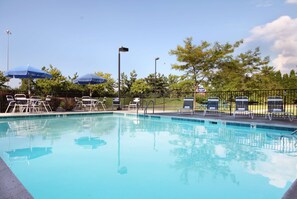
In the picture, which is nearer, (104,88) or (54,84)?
(54,84)

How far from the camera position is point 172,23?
14.4 metres

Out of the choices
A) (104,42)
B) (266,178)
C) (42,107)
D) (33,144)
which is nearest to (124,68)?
(104,42)

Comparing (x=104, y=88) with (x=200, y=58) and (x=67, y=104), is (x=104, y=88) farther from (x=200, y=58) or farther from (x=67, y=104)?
(x=200, y=58)

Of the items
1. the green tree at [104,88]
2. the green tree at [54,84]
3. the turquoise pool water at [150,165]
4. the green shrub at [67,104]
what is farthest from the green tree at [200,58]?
the turquoise pool water at [150,165]

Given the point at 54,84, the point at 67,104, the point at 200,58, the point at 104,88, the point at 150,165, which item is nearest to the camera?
the point at 150,165

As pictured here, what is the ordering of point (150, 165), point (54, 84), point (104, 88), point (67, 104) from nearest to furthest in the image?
point (150, 165)
point (67, 104)
point (54, 84)
point (104, 88)

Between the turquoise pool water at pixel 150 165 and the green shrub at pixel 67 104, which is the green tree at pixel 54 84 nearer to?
the green shrub at pixel 67 104

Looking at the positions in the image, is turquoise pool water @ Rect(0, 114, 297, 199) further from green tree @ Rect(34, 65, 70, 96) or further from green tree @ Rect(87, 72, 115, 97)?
green tree @ Rect(87, 72, 115, 97)

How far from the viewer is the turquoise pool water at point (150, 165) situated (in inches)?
102

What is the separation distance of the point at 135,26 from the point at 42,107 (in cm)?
746

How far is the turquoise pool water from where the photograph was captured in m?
2.58

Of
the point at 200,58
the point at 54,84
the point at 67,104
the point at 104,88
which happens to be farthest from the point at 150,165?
the point at 104,88

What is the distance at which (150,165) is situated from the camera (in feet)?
11.6

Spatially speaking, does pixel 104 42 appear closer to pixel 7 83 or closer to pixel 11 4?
pixel 11 4
